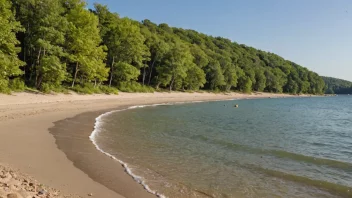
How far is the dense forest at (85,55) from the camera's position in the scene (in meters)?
32.8

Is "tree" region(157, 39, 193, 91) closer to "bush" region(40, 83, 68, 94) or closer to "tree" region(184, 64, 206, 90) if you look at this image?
"tree" region(184, 64, 206, 90)

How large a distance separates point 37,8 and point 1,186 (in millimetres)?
35023

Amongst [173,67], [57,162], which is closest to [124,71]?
[173,67]

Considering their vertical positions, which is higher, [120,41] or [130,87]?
[120,41]

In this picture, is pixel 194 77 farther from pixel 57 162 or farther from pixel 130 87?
pixel 57 162

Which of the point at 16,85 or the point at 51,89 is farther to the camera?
the point at 51,89

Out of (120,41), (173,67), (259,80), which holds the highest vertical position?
(120,41)

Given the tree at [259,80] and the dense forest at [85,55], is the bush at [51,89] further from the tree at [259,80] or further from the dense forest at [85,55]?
the tree at [259,80]

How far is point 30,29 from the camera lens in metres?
36.7

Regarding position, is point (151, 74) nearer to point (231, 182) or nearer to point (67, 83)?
point (67, 83)

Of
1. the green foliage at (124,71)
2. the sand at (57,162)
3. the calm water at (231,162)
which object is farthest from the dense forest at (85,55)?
the calm water at (231,162)

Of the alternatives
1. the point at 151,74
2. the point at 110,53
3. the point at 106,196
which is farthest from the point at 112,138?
the point at 151,74

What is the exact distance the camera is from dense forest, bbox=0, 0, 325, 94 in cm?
3280

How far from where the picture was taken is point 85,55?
1634 inches
